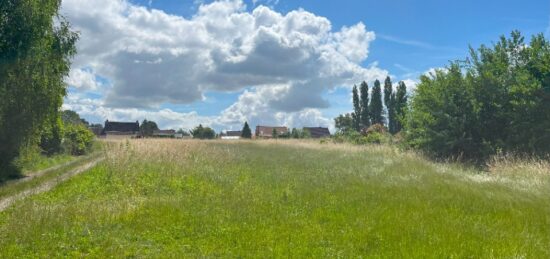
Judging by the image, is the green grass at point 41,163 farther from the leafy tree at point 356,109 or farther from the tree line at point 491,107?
the leafy tree at point 356,109

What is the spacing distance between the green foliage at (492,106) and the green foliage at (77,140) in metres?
27.9

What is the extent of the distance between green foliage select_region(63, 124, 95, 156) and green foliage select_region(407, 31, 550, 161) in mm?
27905

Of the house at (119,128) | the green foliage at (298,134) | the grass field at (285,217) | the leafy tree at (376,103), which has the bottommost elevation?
the grass field at (285,217)

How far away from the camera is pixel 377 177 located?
51.0ft

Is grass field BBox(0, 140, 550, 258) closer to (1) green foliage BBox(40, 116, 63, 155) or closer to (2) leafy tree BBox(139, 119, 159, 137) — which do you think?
(1) green foliage BBox(40, 116, 63, 155)

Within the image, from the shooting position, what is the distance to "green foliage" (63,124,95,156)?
35.6 metres

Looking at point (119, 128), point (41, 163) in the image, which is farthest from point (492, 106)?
point (119, 128)

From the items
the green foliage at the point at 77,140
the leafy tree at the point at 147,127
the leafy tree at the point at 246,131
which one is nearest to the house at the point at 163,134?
the leafy tree at the point at 147,127

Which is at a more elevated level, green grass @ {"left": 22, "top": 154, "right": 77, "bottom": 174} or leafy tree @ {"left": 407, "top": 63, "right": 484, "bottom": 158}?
leafy tree @ {"left": 407, "top": 63, "right": 484, "bottom": 158}

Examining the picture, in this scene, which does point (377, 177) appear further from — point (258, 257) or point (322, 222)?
point (258, 257)

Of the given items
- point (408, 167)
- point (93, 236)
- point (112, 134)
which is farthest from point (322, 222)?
point (112, 134)

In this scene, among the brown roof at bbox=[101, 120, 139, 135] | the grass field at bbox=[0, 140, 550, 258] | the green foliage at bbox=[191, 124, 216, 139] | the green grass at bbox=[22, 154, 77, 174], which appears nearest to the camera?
the grass field at bbox=[0, 140, 550, 258]

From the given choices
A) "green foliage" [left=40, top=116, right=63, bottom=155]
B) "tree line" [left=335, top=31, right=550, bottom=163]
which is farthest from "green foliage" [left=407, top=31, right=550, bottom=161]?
"green foliage" [left=40, top=116, right=63, bottom=155]

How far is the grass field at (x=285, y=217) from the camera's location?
23.3ft
